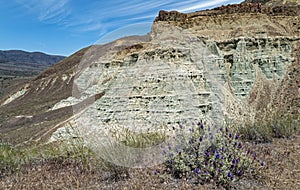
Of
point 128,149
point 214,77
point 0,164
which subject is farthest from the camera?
point 214,77

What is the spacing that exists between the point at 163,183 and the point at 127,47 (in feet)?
82.9

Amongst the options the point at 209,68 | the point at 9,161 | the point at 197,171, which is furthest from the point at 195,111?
the point at 197,171

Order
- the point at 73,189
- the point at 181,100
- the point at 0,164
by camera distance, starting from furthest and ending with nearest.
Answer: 1. the point at 181,100
2. the point at 0,164
3. the point at 73,189

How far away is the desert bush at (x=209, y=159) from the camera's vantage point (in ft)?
14.6

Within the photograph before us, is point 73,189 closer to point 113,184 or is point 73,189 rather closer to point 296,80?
point 113,184

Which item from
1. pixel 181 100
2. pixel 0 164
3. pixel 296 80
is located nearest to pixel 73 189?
Answer: pixel 0 164

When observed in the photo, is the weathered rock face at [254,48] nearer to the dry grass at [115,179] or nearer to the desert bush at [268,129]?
the desert bush at [268,129]

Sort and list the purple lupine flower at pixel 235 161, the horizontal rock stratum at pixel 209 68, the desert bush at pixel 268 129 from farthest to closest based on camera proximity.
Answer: the horizontal rock stratum at pixel 209 68 < the desert bush at pixel 268 129 < the purple lupine flower at pixel 235 161

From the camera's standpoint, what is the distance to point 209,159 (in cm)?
468

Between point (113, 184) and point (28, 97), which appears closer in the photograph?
point (113, 184)

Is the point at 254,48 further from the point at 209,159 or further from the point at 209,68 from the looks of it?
→ the point at 209,159

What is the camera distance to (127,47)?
28922 millimetres

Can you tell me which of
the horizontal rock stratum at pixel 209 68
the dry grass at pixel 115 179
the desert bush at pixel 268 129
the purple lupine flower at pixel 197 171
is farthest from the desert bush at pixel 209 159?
the horizontal rock stratum at pixel 209 68

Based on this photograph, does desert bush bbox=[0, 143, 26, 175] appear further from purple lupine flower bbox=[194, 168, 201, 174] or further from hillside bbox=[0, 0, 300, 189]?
purple lupine flower bbox=[194, 168, 201, 174]
